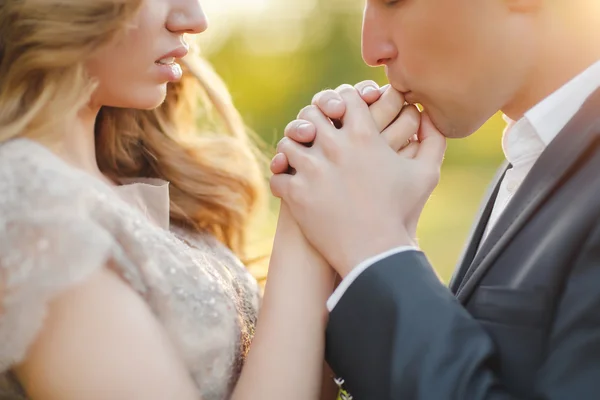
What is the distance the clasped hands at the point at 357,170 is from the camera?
148 cm

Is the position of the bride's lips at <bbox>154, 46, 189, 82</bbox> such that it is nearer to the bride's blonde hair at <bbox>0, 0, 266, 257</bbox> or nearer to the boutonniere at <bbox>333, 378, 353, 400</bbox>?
the bride's blonde hair at <bbox>0, 0, 266, 257</bbox>

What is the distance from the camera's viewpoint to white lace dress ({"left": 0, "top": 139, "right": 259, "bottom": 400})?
143 centimetres

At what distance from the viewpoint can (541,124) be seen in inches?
58.8

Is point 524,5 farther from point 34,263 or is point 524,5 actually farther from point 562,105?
point 34,263

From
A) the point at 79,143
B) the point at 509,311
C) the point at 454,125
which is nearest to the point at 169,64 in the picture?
the point at 79,143

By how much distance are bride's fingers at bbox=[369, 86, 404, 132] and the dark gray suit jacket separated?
1.04 feet

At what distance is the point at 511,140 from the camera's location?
62.5 inches

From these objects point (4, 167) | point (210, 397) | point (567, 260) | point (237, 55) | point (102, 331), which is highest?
point (567, 260)

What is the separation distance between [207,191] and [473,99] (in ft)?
2.82

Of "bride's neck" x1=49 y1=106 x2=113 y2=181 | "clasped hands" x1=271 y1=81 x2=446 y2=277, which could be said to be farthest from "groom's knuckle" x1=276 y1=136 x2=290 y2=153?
"bride's neck" x1=49 y1=106 x2=113 y2=181


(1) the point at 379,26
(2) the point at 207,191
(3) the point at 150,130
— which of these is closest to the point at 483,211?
(1) the point at 379,26

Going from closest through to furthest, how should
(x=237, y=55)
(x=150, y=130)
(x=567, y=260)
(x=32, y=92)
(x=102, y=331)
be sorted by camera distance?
1. (x=567, y=260)
2. (x=102, y=331)
3. (x=32, y=92)
4. (x=150, y=130)
5. (x=237, y=55)

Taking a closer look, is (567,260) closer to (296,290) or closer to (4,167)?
(296,290)

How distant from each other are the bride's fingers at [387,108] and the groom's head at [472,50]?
0.02 meters
